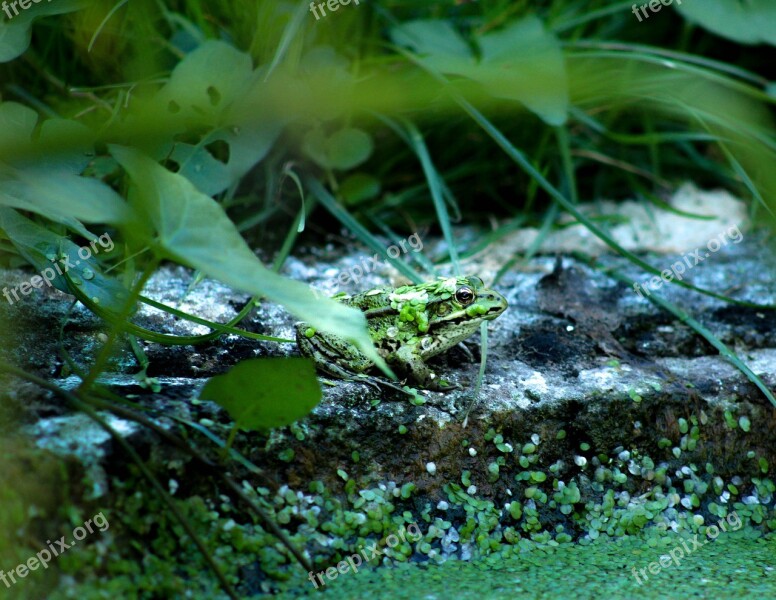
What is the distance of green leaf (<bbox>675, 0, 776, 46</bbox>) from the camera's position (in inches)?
132

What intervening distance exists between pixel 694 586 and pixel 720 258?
5.16 ft

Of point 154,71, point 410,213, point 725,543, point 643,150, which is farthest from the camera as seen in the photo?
point 643,150

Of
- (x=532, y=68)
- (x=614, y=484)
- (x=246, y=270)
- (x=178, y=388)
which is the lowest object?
(x=614, y=484)

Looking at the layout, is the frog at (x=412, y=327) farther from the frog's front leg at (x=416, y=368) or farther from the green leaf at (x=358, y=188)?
the green leaf at (x=358, y=188)

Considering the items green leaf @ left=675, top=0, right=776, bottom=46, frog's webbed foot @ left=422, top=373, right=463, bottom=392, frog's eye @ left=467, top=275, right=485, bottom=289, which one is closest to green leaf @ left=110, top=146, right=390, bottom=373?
frog's webbed foot @ left=422, top=373, right=463, bottom=392

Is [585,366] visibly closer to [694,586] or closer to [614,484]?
[614,484]

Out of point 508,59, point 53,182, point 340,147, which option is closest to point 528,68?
point 508,59

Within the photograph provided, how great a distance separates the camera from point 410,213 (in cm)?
329

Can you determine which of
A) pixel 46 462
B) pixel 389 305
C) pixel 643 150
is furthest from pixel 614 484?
pixel 643 150

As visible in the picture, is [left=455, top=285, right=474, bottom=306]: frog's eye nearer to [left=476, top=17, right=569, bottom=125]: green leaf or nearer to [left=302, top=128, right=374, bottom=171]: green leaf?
[left=476, top=17, right=569, bottom=125]: green leaf

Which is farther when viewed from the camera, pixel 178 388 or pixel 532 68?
pixel 532 68

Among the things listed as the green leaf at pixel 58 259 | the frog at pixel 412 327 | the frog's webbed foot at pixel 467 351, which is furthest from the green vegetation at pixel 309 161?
the frog's webbed foot at pixel 467 351

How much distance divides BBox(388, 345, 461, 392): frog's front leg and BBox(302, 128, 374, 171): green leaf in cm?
111

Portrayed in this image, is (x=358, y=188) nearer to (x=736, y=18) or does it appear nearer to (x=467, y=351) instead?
(x=467, y=351)
